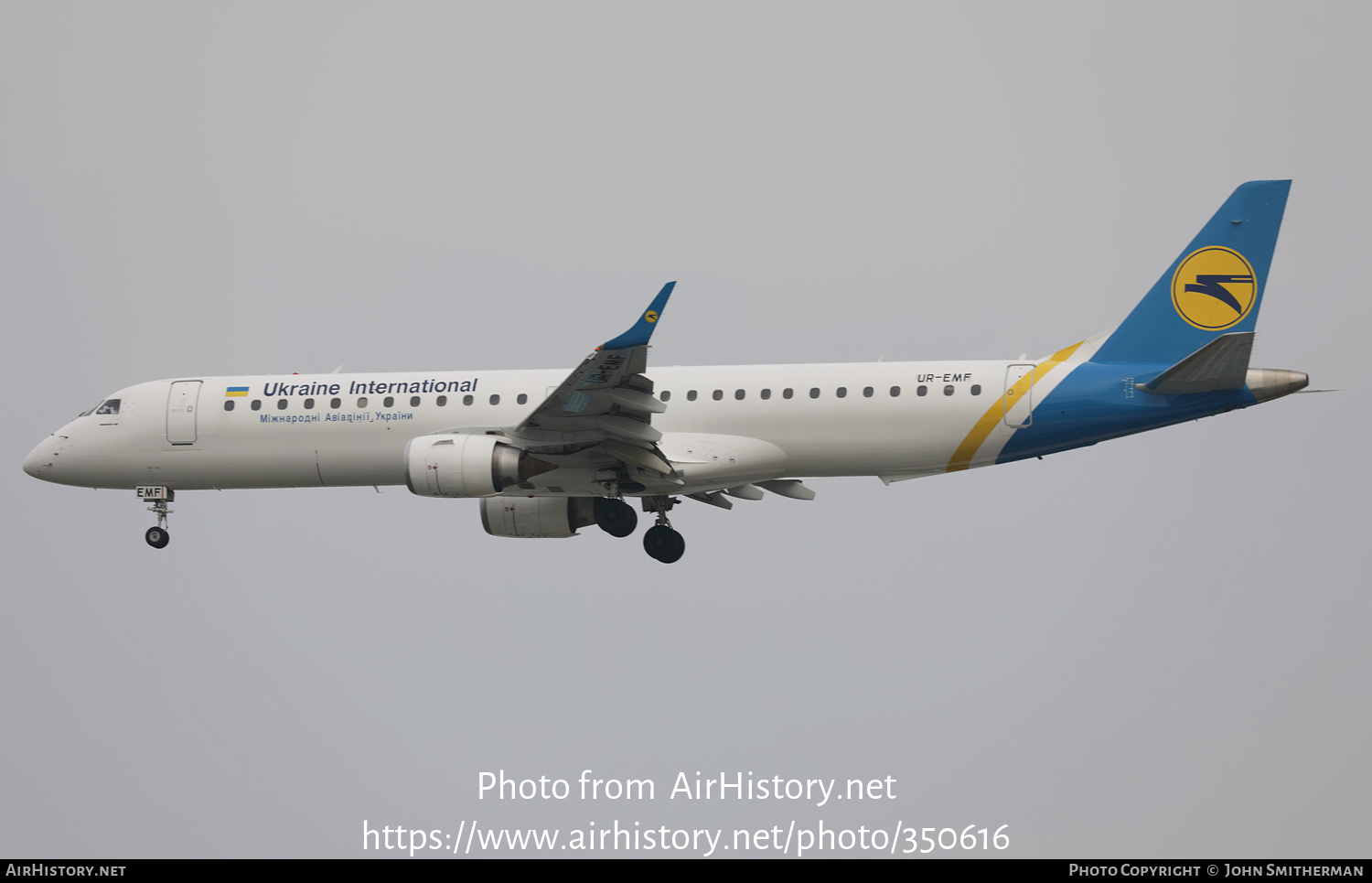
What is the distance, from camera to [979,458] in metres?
29.5

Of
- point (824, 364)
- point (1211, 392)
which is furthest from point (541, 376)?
point (1211, 392)

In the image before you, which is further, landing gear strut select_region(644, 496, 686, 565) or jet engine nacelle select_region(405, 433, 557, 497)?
landing gear strut select_region(644, 496, 686, 565)

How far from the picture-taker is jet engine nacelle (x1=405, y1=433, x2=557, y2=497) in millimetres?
28641

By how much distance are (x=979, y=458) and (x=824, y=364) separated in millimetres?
3629

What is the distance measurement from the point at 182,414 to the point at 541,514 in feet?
26.4

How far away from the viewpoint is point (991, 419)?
2916 centimetres

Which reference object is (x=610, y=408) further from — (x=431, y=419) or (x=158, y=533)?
(x=158, y=533)

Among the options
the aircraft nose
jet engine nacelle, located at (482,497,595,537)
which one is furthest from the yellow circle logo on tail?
the aircraft nose

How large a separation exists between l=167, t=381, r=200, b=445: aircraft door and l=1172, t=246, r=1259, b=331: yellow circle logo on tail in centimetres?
2063

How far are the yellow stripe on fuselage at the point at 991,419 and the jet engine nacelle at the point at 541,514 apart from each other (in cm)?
809

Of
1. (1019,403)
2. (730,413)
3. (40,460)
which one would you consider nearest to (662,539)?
(730,413)

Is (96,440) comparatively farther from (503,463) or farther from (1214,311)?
(1214,311)

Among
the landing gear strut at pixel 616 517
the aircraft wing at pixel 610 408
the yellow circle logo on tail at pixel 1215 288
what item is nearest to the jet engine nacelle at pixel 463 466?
the aircraft wing at pixel 610 408

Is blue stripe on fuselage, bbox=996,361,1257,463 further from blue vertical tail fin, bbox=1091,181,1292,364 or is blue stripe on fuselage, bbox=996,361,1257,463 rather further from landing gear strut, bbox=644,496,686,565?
landing gear strut, bbox=644,496,686,565
